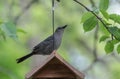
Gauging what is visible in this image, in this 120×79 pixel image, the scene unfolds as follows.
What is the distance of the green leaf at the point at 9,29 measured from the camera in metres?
1.39

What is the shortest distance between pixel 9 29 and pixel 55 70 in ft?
1.08

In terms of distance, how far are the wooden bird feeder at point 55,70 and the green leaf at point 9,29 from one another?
0.25 m

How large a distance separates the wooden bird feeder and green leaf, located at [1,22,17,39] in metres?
0.25

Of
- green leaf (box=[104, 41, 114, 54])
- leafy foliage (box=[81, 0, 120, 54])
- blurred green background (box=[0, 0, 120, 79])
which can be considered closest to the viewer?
leafy foliage (box=[81, 0, 120, 54])

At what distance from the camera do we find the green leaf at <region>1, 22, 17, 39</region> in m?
1.39

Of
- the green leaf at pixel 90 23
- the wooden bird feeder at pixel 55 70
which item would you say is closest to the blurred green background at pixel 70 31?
the wooden bird feeder at pixel 55 70

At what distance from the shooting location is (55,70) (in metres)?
1.69

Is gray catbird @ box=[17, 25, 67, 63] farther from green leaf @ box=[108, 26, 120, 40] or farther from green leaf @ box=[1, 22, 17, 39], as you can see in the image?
green leaf @ box=[1, 22, 17, 39]

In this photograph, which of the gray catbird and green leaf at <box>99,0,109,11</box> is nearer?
green leaf at <box>99,0,109,11</box>

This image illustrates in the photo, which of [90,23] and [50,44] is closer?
[90,23]

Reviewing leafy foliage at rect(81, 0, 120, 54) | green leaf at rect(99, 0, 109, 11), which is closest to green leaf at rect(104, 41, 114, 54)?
leafy foliage at rect(81, 0, 120, 54)

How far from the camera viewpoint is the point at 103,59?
467cm

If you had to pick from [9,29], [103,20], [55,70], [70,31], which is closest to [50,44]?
[55,70]

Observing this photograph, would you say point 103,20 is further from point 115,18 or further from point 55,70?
point 55,70
